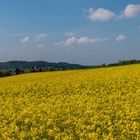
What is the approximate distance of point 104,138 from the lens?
12453 millimetres

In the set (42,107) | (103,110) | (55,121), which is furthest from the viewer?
(42,107)

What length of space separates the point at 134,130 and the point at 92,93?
1162 centimetres

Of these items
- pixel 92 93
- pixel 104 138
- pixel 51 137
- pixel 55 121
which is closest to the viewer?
pixel 104 138

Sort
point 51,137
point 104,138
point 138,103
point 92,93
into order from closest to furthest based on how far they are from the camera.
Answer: point 104,138, point 51,137, point 138,103, point 92,93

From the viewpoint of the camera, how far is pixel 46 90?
2977cm

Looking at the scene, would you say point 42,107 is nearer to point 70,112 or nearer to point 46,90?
point 70,112

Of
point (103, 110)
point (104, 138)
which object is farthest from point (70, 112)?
point (104, 138)

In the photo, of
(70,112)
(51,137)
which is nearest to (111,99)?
(70,112)

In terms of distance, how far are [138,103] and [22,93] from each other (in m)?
12.1

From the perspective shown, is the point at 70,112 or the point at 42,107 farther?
the point at 42,107

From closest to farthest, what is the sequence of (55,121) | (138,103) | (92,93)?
(55,121), (138,103), (92,93)

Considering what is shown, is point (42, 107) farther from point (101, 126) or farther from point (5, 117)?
point (101, 126)

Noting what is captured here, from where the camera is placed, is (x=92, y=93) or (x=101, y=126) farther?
(x=92, y=93)

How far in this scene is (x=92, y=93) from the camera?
24.8 m
